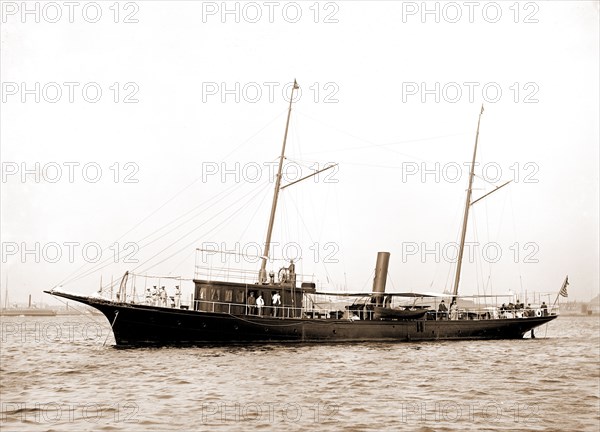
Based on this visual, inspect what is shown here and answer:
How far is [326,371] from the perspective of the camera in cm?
2091

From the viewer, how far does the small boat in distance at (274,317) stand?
1040 inches

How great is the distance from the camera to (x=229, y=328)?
27.6 m

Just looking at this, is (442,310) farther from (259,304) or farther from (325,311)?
(259,304)

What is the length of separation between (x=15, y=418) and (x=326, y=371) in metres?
11.0

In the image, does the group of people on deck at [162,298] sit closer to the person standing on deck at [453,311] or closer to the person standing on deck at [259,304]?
the person standing on deck at [259,304]

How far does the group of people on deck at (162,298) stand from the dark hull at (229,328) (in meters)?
0.98

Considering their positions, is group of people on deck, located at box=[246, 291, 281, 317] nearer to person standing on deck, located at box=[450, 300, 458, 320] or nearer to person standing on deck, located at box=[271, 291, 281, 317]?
person standing on deck, located at box=[271, 291, 281, 317]

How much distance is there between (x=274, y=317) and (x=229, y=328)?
248cm

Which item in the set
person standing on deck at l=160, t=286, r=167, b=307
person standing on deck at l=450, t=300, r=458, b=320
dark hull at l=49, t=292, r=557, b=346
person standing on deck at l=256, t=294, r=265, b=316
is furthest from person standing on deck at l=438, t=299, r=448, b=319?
person standing on deck at l=160, t=286, r=167, b=307

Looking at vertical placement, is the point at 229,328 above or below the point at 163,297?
below

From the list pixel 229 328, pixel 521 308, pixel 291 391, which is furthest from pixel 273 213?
pixel 521 308

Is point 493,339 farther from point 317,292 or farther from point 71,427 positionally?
point 71,427

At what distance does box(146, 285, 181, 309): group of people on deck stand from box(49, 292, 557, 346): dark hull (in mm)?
983

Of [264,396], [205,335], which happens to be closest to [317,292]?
[205,335]
